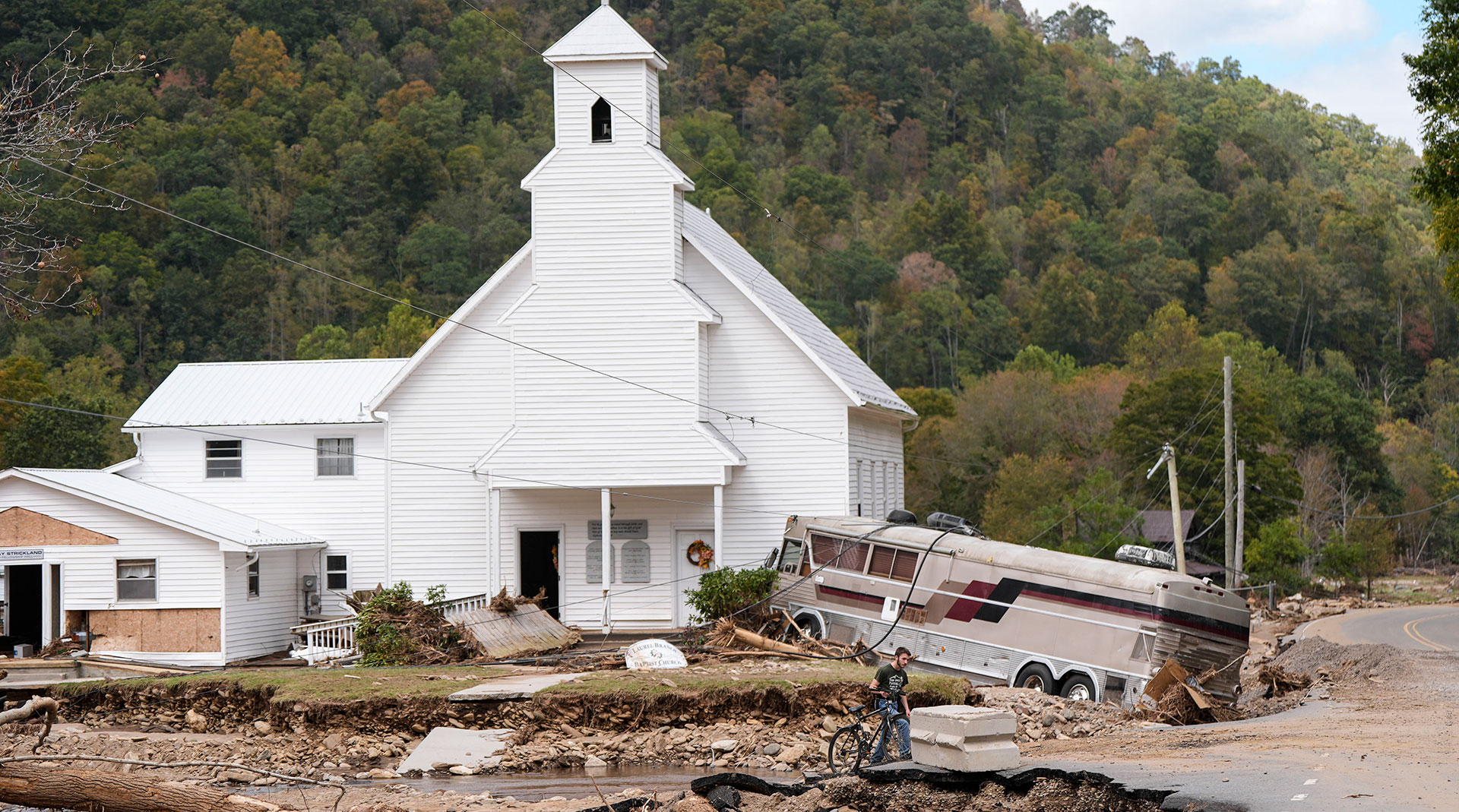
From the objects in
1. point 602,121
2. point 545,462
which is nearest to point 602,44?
point 602,121

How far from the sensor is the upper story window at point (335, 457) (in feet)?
111

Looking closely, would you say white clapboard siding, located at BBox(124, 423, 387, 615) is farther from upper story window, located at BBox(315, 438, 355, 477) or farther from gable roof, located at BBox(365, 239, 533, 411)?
gable roof, located at BBox(365, 239, 533, 411)

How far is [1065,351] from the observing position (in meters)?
106

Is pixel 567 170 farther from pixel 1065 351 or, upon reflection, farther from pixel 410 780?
pixel 1065 351

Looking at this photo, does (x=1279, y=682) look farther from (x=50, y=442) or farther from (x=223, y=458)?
(x=50, y=442)

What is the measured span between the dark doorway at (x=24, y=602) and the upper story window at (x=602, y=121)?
1609 cm

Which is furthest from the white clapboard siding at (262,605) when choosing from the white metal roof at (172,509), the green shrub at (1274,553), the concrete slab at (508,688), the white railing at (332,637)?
the green shrub at (1274,553)

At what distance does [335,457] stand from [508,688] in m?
14.0

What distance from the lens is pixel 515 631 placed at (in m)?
28.2

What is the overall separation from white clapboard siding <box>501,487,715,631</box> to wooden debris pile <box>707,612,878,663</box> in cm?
462

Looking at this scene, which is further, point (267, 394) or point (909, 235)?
point (909, 235)

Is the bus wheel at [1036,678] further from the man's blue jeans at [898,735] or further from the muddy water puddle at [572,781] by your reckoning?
the man's blue jeans at [898,735]

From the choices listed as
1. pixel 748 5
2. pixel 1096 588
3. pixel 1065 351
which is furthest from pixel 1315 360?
pixel 1096 588

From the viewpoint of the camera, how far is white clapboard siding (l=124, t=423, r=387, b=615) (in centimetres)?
3356
